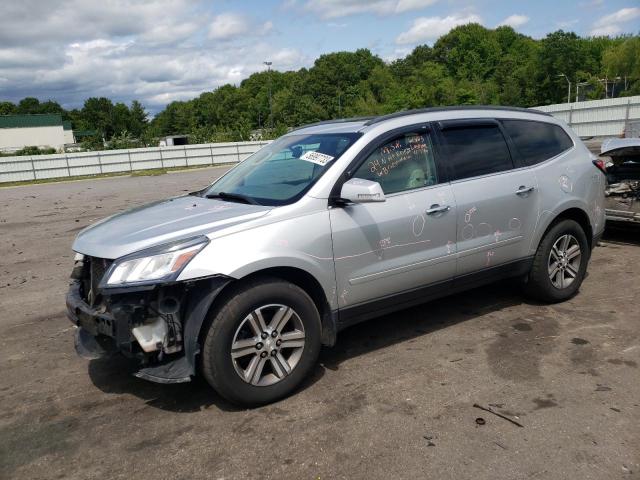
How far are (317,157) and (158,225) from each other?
1252 mm

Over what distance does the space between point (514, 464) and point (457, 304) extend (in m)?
2.63

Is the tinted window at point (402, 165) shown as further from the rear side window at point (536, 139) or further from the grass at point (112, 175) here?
the grass at point (112, 175)

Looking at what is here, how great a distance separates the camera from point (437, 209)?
4.25 metres

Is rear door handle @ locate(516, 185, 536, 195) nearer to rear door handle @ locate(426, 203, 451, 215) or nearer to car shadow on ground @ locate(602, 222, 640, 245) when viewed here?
rear door handle @ locate(426, 203, 451, 215)

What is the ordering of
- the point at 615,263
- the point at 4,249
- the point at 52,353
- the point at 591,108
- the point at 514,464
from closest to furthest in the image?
the point at 514,464 → the point at 52,353 → the point at 615,263 → the point at 4,249 → the point at 591,108

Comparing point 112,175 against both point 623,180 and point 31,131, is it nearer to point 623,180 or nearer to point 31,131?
point 623,180

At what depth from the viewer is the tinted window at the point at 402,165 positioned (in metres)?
4.13

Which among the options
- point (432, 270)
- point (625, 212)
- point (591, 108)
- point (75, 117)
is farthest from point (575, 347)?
point (75, 117)

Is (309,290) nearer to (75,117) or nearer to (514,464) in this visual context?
(514,464)

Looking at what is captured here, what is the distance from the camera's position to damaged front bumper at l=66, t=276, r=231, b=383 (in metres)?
3.30

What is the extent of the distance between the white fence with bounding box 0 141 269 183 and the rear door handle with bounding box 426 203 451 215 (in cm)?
3037

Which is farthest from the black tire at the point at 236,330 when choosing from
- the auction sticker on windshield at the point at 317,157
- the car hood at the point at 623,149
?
the car hood at the point at 623,149

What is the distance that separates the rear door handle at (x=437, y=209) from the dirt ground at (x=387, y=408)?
105 centimetres

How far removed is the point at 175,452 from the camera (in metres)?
3.13
